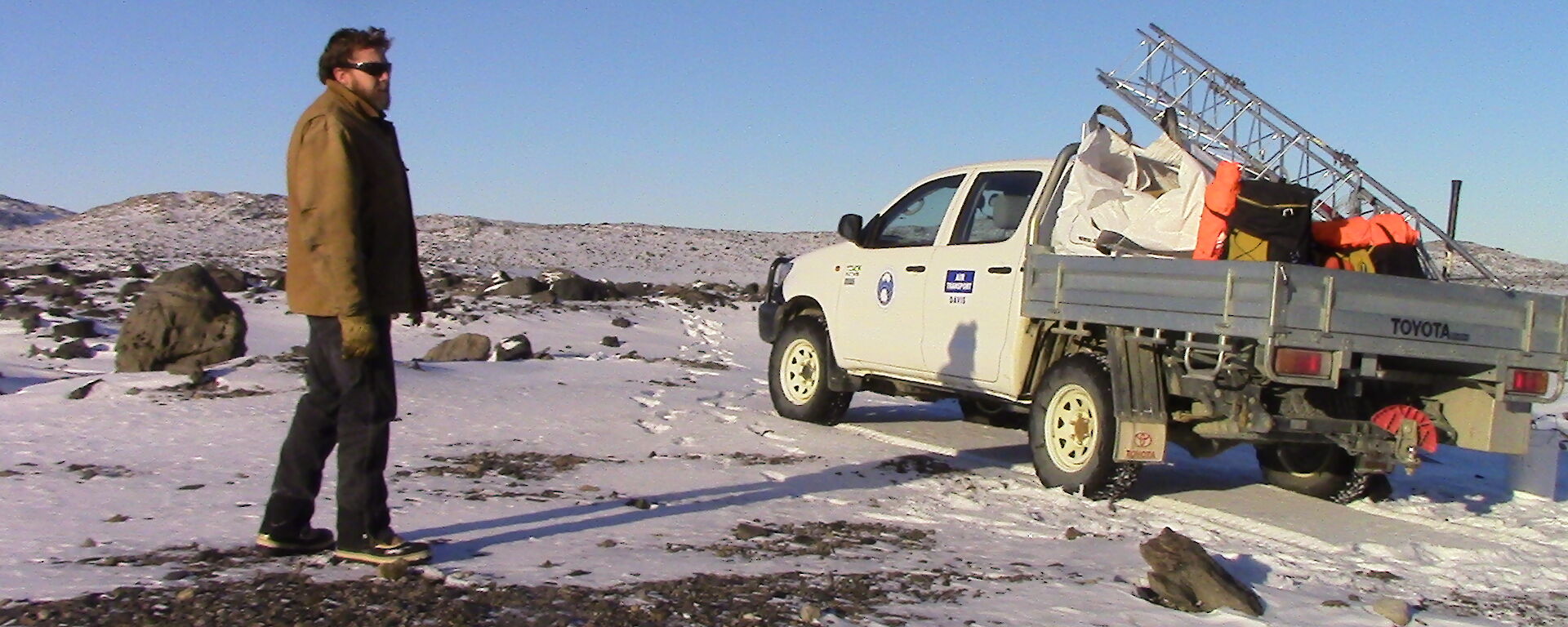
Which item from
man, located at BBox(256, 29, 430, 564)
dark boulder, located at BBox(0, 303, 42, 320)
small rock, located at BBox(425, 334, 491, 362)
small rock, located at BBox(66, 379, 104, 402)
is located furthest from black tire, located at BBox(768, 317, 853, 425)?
dark boulder, located at BBox(0, 303, 42, 320)

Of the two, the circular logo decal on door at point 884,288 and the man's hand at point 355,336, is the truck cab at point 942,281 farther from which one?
the man's hand at point 355,336

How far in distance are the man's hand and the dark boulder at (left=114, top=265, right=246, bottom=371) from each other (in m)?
8.75

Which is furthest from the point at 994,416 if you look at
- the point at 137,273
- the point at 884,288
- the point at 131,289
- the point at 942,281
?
the point at 137,273

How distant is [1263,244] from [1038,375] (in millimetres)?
1625

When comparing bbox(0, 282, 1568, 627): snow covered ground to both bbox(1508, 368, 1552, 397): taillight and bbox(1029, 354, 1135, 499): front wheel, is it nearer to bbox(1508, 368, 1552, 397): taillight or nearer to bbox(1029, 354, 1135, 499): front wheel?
bbox(1029, 354, 1135, 499): front wheel

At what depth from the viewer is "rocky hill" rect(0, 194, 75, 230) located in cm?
5953

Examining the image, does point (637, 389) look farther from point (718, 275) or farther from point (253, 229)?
point (253, 229)

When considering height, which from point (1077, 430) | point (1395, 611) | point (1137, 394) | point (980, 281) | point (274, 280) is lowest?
point (1395, 611)

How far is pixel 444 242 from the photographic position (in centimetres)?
4931

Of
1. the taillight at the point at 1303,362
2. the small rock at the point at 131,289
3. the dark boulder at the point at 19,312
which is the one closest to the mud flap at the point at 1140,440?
the taillight at the point at 1303,362

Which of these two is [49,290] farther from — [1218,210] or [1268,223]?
[1268,223]

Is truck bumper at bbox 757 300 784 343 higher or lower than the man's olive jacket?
lower

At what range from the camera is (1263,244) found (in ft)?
23.2

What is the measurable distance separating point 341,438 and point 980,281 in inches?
179
